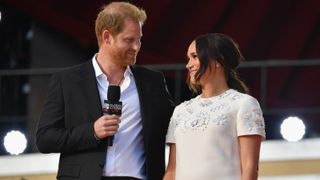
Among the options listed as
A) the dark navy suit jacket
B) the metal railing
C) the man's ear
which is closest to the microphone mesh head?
the dark navy suit jacket

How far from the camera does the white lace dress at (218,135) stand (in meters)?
2.75

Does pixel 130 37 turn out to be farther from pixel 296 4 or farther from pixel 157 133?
pixel 296 4

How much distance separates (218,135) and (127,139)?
356 mm

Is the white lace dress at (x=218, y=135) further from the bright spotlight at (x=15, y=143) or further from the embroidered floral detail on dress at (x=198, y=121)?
the bright spotlight at (x=15, y=143)

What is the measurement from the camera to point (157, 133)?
3.00 m

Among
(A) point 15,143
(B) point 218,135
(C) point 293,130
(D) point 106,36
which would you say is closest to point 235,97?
(B) point 218,135

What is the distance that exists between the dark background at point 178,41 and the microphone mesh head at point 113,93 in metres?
3.44

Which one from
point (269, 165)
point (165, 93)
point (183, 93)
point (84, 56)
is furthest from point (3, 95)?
point (165, 93)

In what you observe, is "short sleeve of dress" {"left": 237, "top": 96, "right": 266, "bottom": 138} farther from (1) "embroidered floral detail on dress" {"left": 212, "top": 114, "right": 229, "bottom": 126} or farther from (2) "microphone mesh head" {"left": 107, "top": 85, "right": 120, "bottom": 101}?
(2) "microphone mesh head" {"left": 107, "top": 85, "right": 120, "bottom": 101}

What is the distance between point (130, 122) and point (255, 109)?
46 centimetres

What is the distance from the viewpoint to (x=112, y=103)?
272cm

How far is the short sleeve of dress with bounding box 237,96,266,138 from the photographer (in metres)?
2.74

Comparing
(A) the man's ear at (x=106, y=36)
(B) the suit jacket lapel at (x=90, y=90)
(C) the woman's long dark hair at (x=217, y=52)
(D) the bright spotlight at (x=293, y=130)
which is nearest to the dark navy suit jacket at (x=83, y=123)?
Answer: (B) the suit jacket lapel at (x=90, y=90)

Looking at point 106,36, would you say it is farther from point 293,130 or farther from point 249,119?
point 293,130
